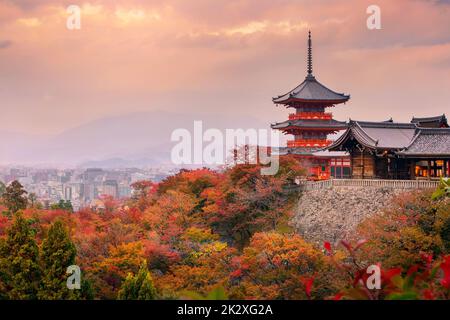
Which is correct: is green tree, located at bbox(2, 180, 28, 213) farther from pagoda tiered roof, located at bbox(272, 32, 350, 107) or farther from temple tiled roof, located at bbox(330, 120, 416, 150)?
temple tiled roof, located at bbox(330, 120, 416, 150)

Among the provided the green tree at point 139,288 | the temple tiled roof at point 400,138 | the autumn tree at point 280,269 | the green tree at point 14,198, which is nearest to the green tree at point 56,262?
the green tree at point 139,288

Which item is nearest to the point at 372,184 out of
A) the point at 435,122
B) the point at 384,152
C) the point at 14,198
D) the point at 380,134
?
the point at 384,152

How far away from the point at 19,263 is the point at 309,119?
2601cm

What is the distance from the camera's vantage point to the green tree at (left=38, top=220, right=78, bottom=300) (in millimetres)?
21578

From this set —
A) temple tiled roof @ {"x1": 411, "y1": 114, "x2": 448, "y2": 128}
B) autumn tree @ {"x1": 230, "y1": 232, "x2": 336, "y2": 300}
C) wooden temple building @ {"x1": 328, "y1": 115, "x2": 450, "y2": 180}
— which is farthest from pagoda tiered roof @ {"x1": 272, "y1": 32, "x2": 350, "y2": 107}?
autumn tree @ {"x1": 230, "y1": 232, "x2": 336, "y2": 300}

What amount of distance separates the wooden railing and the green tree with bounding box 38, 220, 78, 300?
14.6 metres

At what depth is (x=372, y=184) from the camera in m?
28.9

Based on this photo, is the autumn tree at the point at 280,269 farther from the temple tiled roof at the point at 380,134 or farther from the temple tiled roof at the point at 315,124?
the temple tiled roof at the point at 315,124

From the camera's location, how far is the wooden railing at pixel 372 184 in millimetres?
26708

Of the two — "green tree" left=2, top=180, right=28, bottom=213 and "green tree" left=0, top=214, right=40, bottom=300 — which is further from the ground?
"green tree" left=2, top=180, right=28, bottom=213

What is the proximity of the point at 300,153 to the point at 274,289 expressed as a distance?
18445 millimetres

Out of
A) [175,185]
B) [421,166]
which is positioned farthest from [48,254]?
[421,166]

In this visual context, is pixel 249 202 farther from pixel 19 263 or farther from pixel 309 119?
pixel 19 263
